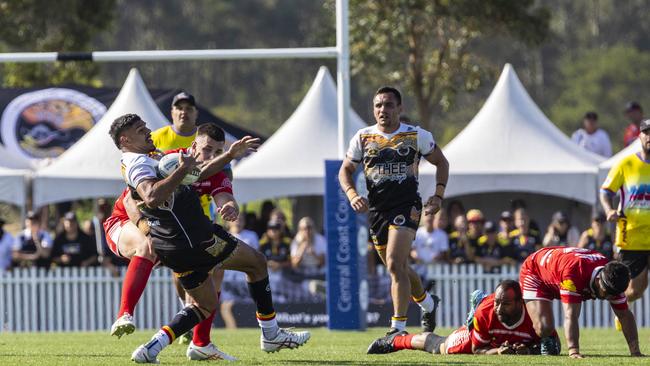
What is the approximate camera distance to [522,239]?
1906 cm

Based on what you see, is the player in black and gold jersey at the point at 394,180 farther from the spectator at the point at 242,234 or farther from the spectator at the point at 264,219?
the spectator at the point at 264,219

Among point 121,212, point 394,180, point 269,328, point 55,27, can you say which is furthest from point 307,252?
point 55,27

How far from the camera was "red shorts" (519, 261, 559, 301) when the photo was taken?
34.3 feet

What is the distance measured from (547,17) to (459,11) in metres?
1.86

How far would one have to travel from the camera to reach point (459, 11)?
28.0 m

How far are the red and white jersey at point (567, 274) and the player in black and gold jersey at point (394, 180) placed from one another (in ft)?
3.47

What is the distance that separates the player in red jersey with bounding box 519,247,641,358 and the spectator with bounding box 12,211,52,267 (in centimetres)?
1038

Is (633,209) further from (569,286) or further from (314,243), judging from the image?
(314,243)

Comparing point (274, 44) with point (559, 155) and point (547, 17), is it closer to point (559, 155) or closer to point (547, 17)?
point (547, 17)

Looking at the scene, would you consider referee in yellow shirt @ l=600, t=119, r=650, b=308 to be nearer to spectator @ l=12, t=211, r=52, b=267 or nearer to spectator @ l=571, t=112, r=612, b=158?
spectator @ l=12, t=211, r=52, b=267

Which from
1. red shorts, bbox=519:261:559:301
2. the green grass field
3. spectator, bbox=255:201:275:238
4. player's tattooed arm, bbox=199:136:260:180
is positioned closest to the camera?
player's tattooed arm, bbox=199:136:260:180

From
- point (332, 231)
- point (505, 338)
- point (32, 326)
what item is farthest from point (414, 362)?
point (32, 326)

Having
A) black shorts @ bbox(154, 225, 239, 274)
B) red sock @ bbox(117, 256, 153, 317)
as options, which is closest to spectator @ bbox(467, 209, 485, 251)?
red sock @ bbox(117, 256, 153, 317)

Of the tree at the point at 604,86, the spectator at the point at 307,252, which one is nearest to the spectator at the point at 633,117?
the spectator at the point at 307,252
